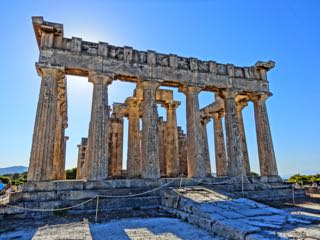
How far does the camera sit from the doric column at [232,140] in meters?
17.5

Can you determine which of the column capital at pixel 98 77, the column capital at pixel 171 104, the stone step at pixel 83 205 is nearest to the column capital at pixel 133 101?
the column capital at pixel 171 104

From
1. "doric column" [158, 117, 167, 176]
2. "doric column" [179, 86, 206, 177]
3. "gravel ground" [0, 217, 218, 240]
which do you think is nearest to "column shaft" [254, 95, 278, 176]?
"doric column" [179, 86, 206, 177]

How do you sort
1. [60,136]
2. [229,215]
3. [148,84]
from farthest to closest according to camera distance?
[60,136] < [148,84] < [229,215]

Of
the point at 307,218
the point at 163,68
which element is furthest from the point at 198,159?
the point at 307,218

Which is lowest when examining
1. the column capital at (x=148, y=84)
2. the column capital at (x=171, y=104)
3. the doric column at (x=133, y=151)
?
the doric column at (x=133, y=151)

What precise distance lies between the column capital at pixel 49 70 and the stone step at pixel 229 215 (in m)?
9.51

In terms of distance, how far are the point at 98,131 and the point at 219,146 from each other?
14.3m

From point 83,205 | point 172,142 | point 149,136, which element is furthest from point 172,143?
point 83,205

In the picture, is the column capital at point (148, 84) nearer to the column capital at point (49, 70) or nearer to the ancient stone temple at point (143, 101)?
the ancient stone temple at point (143, 101)

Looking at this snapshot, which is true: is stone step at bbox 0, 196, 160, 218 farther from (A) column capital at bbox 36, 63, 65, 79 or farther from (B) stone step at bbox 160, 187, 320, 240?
(A) column capital at bbox 36, 63, 65, 79

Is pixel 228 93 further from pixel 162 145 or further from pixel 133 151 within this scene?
pixel 162 145

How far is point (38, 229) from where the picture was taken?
8656 millimetres

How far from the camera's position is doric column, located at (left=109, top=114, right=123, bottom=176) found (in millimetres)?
24234

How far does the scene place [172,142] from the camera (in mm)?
23000
